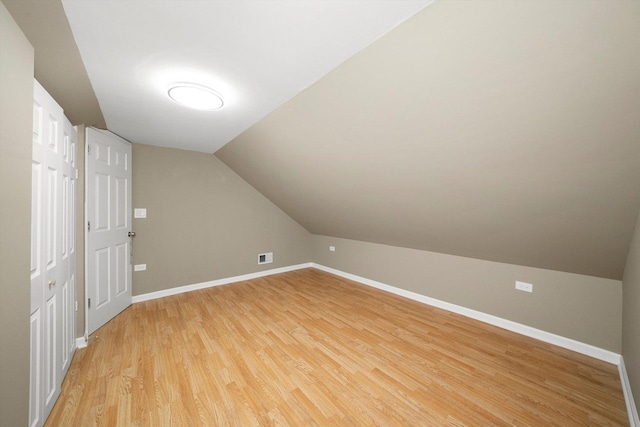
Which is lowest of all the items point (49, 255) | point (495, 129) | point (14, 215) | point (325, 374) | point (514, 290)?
point (325, 374)

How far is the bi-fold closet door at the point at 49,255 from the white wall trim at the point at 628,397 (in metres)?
3.66

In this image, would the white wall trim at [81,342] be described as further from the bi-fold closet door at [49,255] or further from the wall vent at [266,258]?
the wall vent at [266,258]

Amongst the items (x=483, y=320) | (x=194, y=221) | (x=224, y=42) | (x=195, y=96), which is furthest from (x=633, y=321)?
(x=194, y=221)

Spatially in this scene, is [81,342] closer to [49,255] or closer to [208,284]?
[49,255]

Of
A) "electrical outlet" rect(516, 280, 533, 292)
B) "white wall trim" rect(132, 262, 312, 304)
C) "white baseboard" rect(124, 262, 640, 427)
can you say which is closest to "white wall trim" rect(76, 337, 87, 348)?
"white baseboard" rect(124, 262, 640, 427)

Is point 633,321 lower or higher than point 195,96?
lower

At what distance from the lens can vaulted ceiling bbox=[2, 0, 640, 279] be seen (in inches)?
40.9

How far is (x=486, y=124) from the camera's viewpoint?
148 cm

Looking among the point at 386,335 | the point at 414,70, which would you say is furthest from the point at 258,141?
the point at 386,335

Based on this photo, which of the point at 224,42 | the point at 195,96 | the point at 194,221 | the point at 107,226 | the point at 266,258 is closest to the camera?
the point at 224,42

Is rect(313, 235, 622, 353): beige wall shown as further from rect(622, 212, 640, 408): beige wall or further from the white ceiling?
the white ceiling

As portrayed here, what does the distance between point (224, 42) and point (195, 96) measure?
732mm

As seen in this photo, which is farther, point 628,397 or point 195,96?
point 195,96

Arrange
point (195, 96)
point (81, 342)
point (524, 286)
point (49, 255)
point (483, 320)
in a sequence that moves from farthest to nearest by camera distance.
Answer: point (483, 320) → point (524, 286) → point (81, 342) → point (195, 96) → point (49, 255)
